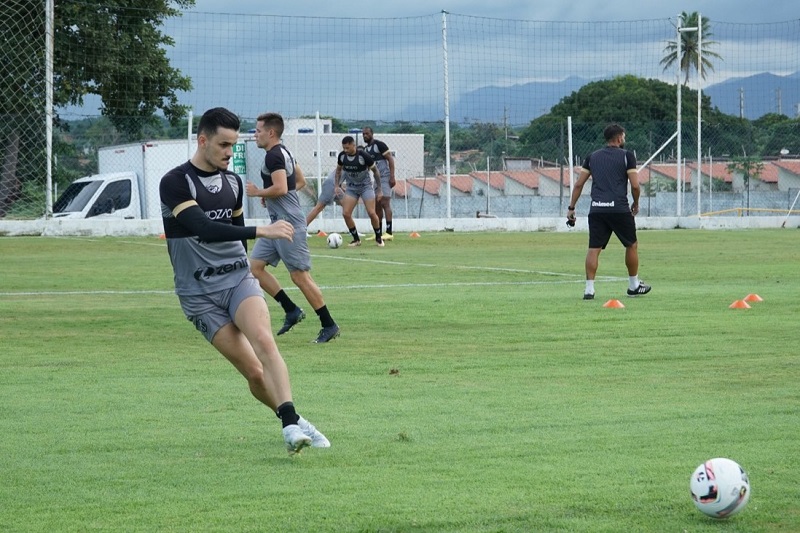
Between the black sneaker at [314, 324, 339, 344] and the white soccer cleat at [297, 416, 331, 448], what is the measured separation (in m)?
4.60

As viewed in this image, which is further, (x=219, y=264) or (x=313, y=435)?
(x=219, y=264)

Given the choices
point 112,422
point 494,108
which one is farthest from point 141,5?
point 112,422

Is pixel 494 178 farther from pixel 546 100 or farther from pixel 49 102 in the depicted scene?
pixel 49 102

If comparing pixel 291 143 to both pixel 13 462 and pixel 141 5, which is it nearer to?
pixel 141 5

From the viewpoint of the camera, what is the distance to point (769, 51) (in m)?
35.9

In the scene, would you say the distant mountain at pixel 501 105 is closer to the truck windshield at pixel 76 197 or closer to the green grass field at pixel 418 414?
the truck windshield at pixel 76 197

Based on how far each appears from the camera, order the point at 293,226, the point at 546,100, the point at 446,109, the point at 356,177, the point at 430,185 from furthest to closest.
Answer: the point at 430,185 → the point at 546,100 → the point at 446,109 → the point at 356,177 → the point at 293,226

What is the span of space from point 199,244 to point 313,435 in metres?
1.21

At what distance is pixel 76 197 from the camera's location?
31375 mm

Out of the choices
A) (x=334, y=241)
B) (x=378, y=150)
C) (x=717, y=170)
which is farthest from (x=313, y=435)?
(x=717, y=170)

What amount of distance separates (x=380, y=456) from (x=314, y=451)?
0.39 meters

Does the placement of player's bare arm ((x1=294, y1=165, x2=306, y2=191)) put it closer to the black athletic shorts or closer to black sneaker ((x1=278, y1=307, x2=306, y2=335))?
black sneaker ((x1=278, y1=307, x2=306, y2=335))

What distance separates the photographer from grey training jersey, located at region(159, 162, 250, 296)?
263 inches

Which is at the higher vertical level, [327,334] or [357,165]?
[357,165]
